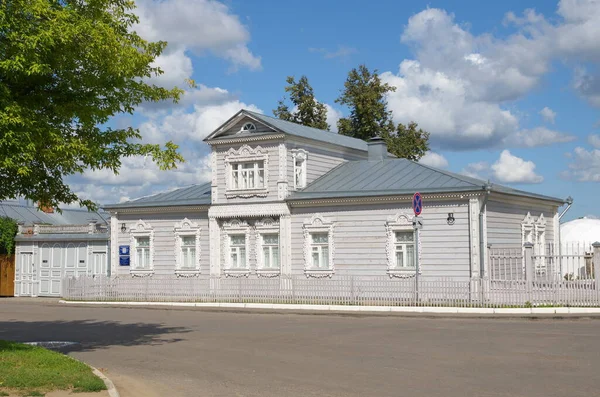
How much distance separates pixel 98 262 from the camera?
121 ft

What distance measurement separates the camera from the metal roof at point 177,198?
33.3 meters

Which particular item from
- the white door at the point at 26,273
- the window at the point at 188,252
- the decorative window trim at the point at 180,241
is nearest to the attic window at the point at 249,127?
the decorative window trim at the point at 180,241

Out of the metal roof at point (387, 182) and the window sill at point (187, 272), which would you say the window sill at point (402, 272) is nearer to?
the metal roof at point (387, 182)

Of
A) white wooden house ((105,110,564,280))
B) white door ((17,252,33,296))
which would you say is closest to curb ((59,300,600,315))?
white wooden house ((105,110,564,280))

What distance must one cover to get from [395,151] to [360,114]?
10.4 feet

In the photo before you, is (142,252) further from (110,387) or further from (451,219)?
(110,387)

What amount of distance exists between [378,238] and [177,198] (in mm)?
10313

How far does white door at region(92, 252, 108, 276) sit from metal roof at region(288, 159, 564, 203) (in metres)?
11.1

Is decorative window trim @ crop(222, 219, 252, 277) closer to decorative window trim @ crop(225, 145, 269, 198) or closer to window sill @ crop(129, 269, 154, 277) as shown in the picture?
decorative window trim @ crop(225, 145, 269, 198)

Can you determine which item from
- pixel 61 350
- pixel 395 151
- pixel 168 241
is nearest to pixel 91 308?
pixel 168 241

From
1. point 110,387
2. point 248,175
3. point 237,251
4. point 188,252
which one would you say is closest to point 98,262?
point 188,252

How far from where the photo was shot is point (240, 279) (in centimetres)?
3023

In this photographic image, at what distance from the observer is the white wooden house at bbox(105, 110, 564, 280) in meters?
27.6

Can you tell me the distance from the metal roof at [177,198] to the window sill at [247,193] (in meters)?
1.19
